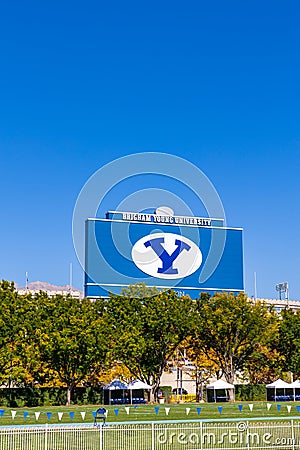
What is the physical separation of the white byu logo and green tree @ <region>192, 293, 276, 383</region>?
47.0ft

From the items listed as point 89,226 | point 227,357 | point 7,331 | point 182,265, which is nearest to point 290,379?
point 227,357

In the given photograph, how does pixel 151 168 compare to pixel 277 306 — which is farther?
pixel 277 306

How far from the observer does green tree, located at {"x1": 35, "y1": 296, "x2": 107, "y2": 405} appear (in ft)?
211

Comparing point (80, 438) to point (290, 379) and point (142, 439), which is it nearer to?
point (142, 439)

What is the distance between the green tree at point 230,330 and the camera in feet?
238

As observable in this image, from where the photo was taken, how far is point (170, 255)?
8956 centimetres

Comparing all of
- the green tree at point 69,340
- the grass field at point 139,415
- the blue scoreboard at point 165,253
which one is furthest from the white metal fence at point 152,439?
the blue scoreboard at point 165,253

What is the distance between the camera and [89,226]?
82.8 meters

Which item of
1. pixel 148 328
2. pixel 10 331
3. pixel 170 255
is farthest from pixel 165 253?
pixel 10 331

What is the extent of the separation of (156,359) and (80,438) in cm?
4334

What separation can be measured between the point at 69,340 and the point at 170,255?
27.8 meters

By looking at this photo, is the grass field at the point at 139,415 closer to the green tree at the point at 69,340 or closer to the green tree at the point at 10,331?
the green tree at the point at 10,331

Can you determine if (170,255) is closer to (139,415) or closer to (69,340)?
(69,340)

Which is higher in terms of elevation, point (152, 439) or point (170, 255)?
point (170, 255)
